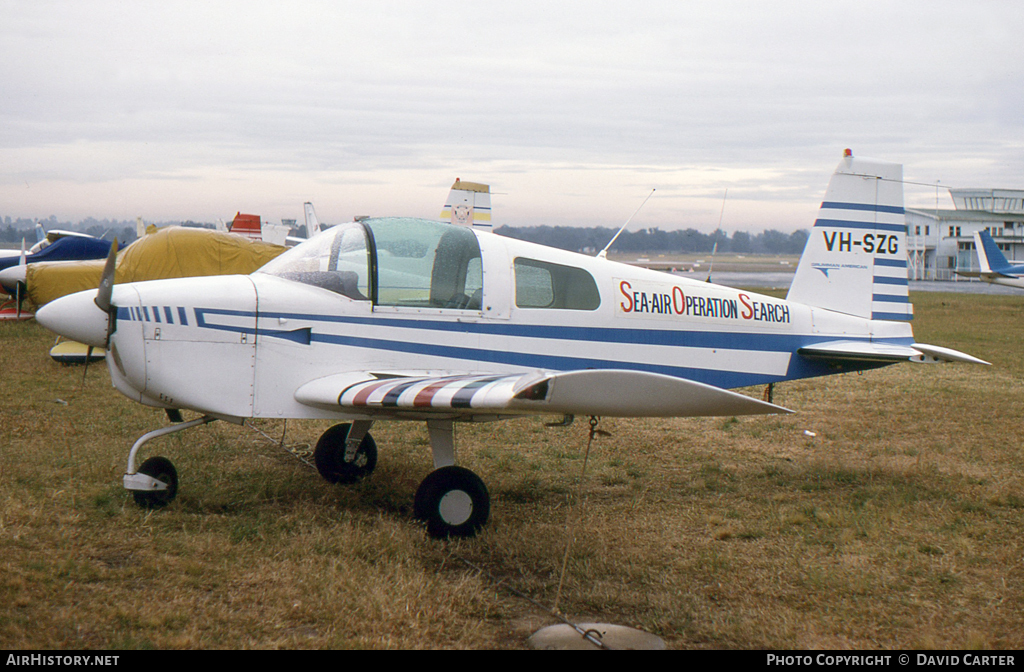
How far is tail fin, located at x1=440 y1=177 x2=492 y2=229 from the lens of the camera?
16.8m

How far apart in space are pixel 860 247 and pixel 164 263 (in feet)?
37.8

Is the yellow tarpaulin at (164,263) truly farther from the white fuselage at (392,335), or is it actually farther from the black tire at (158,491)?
the white fuselage at (392,335)

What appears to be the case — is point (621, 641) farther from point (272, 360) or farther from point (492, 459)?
point (492, 459)

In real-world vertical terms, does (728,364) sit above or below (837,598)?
above

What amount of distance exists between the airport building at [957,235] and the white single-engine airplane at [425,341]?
6074 cm

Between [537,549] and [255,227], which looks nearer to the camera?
[537,549]

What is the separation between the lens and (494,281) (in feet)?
17.2

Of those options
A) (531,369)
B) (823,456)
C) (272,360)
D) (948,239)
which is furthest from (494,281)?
(948,239)

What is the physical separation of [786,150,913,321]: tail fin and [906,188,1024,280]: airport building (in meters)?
58.7

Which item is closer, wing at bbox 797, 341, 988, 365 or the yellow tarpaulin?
wing at bbox 797, 341, 988, 365

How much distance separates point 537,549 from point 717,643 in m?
1.41

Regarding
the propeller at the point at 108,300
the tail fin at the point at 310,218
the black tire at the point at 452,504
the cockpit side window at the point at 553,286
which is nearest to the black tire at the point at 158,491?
the propeller at the point at 108,300

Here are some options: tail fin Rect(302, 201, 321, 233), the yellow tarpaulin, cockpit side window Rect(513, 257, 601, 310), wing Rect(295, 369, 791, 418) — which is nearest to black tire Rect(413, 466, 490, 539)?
wing Rect(295, 369, 791, 418)

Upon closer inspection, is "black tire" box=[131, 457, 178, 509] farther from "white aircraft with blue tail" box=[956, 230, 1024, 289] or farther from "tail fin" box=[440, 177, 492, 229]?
"white aircraft with blue tail" box=[956, 230, 1024, 289]
